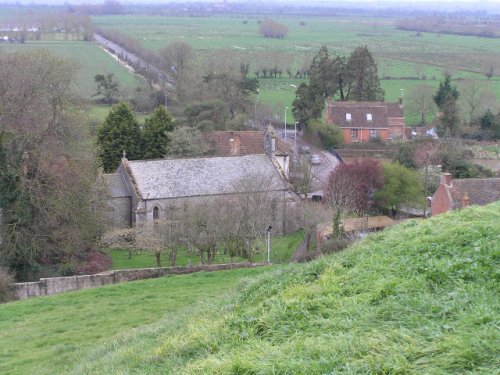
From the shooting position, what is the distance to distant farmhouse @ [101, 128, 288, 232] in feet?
130

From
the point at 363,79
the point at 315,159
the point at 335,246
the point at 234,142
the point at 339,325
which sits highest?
the point at 339,325

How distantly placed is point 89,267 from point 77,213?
2.61 m

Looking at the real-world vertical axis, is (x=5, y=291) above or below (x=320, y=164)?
above

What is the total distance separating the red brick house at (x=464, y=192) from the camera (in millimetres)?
35344

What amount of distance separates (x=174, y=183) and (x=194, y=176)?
1.33m

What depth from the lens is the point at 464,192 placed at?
35.8m

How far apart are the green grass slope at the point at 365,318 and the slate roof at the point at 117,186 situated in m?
26.9

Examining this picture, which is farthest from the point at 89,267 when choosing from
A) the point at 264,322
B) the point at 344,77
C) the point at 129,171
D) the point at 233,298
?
the point at 344,77

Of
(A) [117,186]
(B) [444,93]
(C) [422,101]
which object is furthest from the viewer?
(C) [422,101]

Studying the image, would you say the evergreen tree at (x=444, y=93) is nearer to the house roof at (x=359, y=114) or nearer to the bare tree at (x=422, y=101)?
the bare tree at (x=422, y=101)

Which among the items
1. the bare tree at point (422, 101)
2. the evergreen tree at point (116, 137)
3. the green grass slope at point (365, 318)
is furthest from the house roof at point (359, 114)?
the green grass slope at point (365, 318)

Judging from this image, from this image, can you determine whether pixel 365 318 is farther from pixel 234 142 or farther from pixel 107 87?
pixel 107 87

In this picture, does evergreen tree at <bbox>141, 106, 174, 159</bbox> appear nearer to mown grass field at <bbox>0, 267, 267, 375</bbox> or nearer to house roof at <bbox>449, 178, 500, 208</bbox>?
house roof at <bbox>449, 178, 500, 208</bbox>

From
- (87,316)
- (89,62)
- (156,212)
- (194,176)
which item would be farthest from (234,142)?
(89,62)
